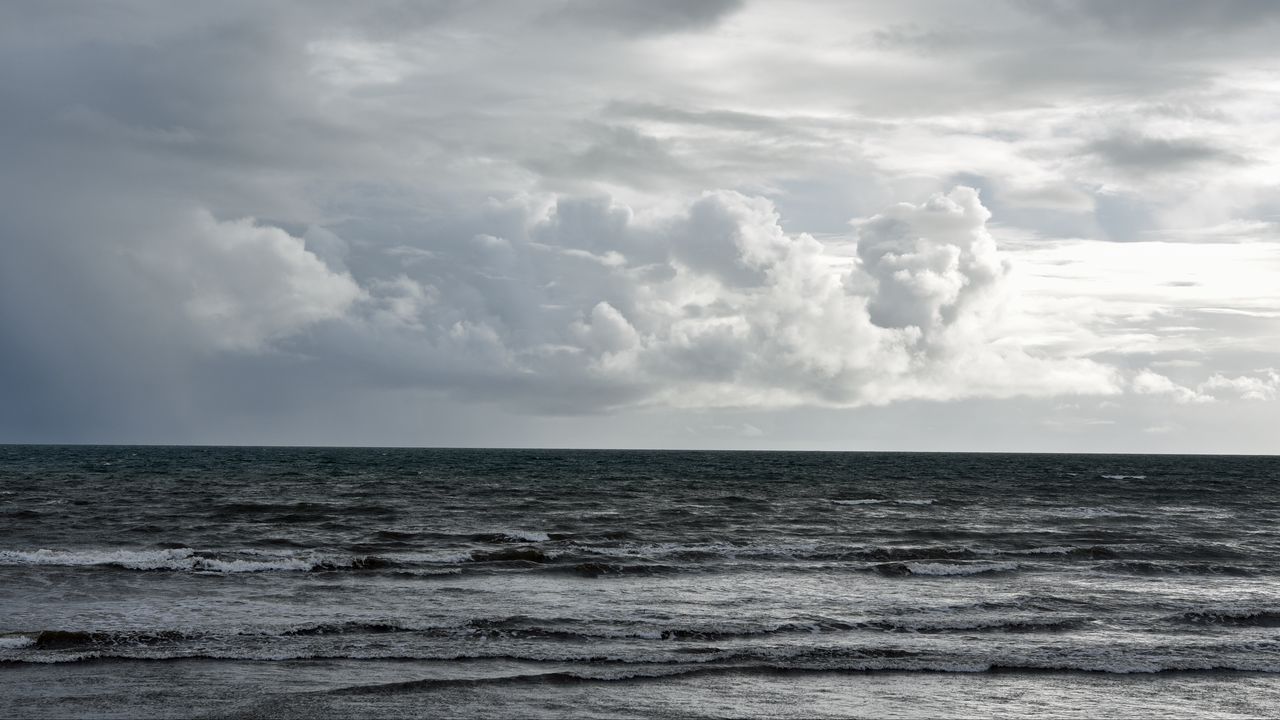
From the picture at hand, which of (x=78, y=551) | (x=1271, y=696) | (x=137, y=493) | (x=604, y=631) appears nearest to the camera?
(x=1271, y=696)

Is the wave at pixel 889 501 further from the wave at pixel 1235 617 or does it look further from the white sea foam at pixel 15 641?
the white sea foam at pixel 15 641

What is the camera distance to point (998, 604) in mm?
25438

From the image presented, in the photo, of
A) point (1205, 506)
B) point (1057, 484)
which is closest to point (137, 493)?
point (1205, 506)

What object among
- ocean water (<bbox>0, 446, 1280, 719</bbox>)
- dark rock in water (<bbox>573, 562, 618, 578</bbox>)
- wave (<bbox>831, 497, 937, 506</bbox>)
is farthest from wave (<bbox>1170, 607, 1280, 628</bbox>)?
wave (<bbox>831, 497, 937, 506</bbox>)

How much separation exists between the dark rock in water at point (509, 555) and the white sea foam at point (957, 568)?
11.9 m

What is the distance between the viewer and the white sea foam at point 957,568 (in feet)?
104

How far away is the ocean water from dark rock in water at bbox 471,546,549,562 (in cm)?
20

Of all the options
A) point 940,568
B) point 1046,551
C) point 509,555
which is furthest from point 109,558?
point 1046,551

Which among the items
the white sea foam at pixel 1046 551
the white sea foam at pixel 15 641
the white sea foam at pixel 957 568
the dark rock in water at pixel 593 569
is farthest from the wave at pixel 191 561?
the white sea foam at pixel 1046 551

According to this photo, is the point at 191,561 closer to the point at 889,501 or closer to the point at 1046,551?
the point at 1046,551

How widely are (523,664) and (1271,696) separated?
12700 millimetres

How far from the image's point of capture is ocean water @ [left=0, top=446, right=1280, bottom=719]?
1612cm

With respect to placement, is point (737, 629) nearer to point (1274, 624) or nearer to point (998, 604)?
point (998, 604)

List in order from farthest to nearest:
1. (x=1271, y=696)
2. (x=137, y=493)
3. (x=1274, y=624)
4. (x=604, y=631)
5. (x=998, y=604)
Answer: (x=137, y=493) < (x=998, y=604) < (x=1274, y=624) < (x=604, y=631) < (x=1271, y=696)
